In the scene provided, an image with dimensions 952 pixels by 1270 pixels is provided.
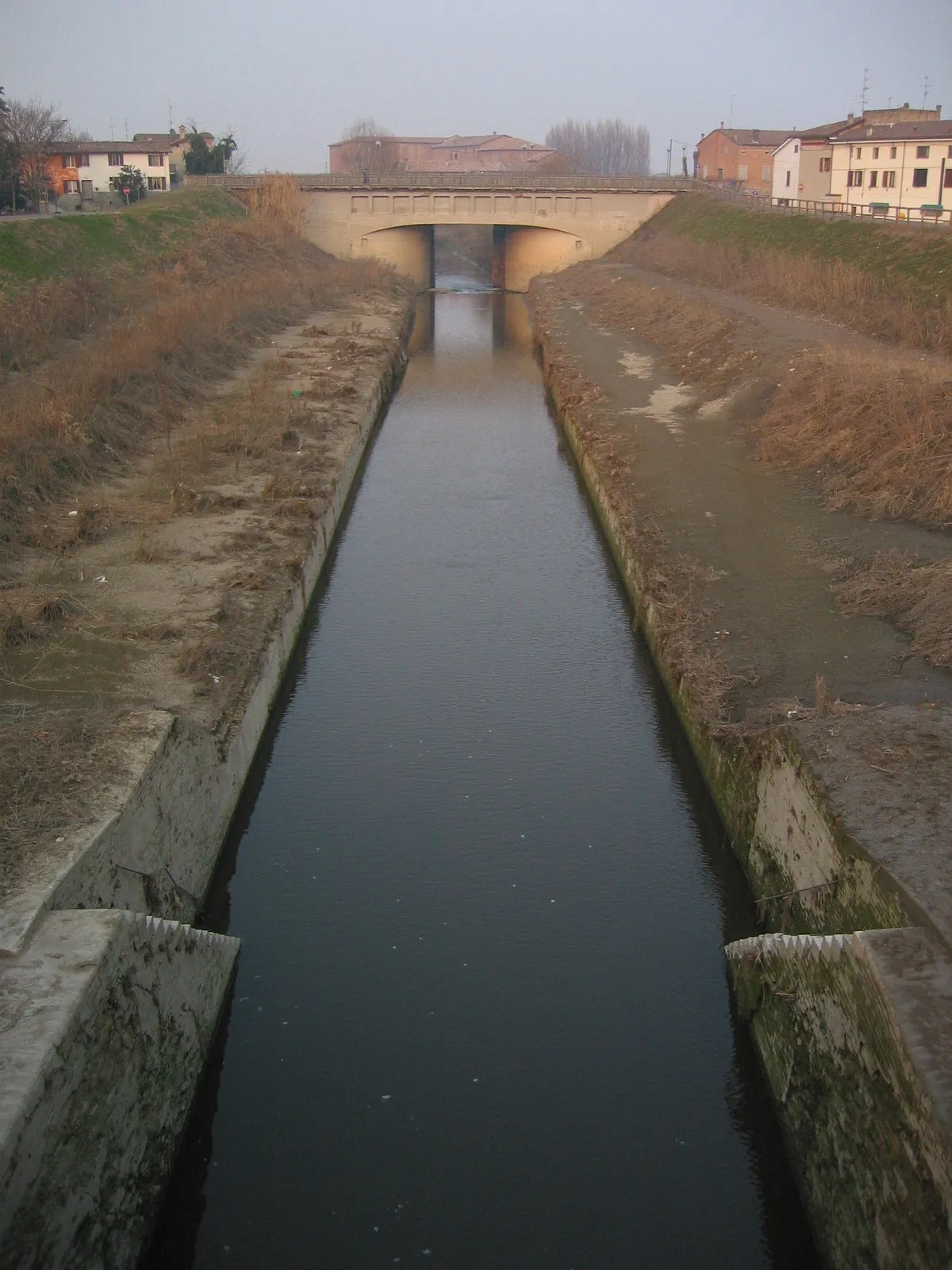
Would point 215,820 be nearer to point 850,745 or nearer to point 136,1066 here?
point 136,1066

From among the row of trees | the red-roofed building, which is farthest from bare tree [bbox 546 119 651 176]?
the row of trees

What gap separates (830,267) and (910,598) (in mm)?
22281

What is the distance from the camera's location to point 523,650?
12945 millimetres

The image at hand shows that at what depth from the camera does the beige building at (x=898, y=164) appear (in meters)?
47.2

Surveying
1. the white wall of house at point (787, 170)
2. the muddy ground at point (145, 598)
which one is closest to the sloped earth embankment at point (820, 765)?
the muddy ground at point (145, 598)

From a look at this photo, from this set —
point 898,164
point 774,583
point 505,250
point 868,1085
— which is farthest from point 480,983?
point 505,250

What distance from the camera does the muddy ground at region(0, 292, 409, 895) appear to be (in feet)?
25.3

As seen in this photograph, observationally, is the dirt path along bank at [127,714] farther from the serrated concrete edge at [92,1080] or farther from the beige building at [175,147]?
the beige building at [175,147]

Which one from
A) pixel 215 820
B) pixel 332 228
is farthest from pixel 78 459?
pixel 332 228

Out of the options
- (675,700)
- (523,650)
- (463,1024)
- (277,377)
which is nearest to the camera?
(463,1024)

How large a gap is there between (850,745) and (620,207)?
5084cm

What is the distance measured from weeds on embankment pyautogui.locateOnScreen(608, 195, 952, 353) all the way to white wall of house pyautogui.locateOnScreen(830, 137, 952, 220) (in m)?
7.00

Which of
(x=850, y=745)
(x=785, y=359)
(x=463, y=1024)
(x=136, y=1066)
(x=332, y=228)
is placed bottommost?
(x=463, y=1024)

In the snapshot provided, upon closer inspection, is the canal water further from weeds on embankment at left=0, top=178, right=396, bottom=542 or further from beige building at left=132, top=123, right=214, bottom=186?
beige building at left=132, top=123, right=214, bottom=186
